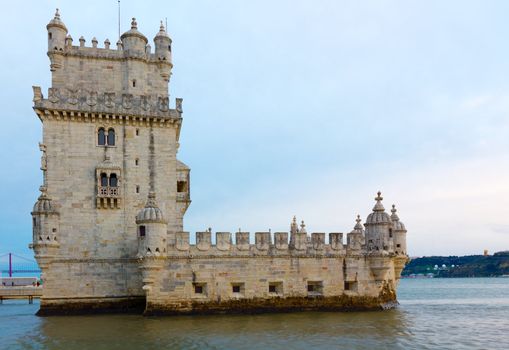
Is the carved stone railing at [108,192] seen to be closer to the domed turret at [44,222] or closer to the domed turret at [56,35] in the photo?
the domed turret at [44,222]

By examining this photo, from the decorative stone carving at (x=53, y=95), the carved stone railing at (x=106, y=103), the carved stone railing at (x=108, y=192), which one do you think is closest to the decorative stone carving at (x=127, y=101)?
the carved stone railing at (x=106, y=103)

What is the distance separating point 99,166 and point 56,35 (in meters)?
9.27

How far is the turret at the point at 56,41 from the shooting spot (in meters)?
30.1

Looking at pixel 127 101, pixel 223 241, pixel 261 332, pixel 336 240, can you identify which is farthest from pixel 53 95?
pixel 336 240

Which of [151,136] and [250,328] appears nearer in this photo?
[250,328]

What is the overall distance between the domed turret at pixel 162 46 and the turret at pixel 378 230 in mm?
17688

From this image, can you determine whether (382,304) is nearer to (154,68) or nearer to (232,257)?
(232,257)

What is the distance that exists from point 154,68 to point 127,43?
96.1 inches

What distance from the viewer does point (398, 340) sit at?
20906 millimetres

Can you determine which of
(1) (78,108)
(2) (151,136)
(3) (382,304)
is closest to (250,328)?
(3) (382,304)

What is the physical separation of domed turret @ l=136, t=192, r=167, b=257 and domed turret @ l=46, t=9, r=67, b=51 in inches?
503

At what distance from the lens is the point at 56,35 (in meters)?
30.3

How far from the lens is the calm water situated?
1986cm

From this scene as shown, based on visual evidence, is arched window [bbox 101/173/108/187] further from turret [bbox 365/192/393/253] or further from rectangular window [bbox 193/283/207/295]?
turret [bbox 365/192/393/253]
